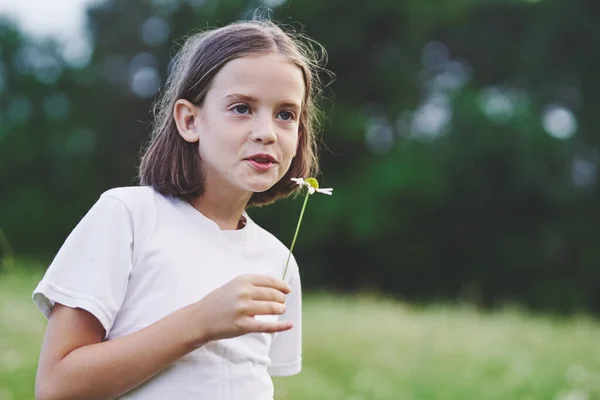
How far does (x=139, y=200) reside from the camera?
4.95 ft

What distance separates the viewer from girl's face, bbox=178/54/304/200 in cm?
151

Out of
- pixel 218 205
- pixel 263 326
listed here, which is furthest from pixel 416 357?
pixel 263 326

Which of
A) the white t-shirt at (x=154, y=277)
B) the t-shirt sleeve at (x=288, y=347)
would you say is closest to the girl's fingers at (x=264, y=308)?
the white t-shirt at (x=154, y=277)

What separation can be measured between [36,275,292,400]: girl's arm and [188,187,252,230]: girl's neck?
33 centimetres

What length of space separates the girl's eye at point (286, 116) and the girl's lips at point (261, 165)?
0.36ft

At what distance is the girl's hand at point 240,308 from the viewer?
129cm

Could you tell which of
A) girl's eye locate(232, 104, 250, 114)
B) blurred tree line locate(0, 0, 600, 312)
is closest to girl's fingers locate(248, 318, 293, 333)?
girl's eye locate(232, 104, 250, 114)

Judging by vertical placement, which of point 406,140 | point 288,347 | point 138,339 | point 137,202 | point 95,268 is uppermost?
point 137,202

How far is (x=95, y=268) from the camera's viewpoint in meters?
1.38

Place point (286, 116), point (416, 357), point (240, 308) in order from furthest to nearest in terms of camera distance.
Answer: point (416, 357) < point (286, 116) < point (240, 308)

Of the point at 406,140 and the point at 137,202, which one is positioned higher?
the point at 137,202

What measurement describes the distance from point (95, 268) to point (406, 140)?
15134 mm

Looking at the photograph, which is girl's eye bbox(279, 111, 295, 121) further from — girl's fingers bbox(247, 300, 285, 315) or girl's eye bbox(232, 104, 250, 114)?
girl's fingers bbox(247, 300, 285, 315)

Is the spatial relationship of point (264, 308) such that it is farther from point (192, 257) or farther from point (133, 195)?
point (133, 195)
